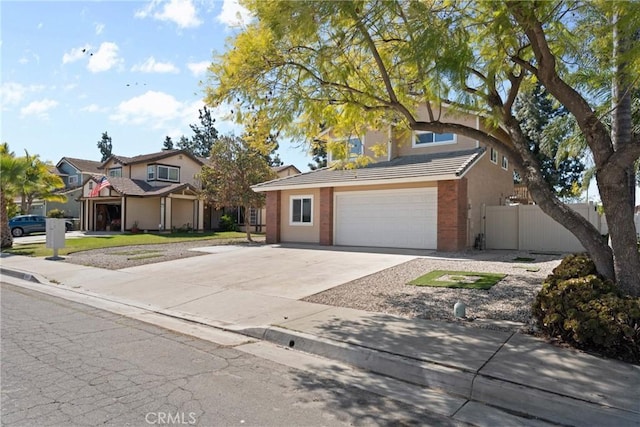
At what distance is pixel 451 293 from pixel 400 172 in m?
9.38

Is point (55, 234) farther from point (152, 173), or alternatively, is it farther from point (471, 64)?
point (152, 173)

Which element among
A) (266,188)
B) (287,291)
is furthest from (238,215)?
(287,291)

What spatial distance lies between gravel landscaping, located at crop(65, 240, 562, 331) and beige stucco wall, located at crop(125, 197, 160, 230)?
20.1 m

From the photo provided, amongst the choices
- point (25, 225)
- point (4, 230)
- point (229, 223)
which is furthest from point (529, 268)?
point (25, 225)

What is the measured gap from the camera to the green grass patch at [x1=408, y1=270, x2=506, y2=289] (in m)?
9.40

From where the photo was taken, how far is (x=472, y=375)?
4.58m

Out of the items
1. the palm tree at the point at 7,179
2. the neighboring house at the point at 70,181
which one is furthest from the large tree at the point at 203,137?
the palm tree at the point at 7,179

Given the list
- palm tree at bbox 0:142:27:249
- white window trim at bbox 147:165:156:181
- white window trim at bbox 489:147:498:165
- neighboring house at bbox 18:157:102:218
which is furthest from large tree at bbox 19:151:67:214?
white window trim at bbox 489:147:498:165

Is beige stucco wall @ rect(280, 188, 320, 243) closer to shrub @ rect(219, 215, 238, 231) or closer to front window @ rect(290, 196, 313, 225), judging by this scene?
front window @ rect(290, 196, 313, 225)

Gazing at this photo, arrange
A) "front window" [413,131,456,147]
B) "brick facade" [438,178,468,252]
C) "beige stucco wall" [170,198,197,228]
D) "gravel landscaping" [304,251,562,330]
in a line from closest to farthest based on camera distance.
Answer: "gravel landscaping" [304,251,562,330] → "brick facade" [438,178,468,252] → "front window" [413,131,456,147] → "beige stucco wall" [170,198,197,228]

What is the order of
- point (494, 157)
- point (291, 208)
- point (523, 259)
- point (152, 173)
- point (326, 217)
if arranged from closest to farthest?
point (523, 259), point (326, 217), point (494, 157), point (291, 208), point (152, 173)

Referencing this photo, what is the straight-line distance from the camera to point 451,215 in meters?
16.0

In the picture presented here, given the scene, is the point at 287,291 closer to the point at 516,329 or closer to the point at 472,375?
the point at 516,329

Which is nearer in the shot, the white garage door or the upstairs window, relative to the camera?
the white garage door
